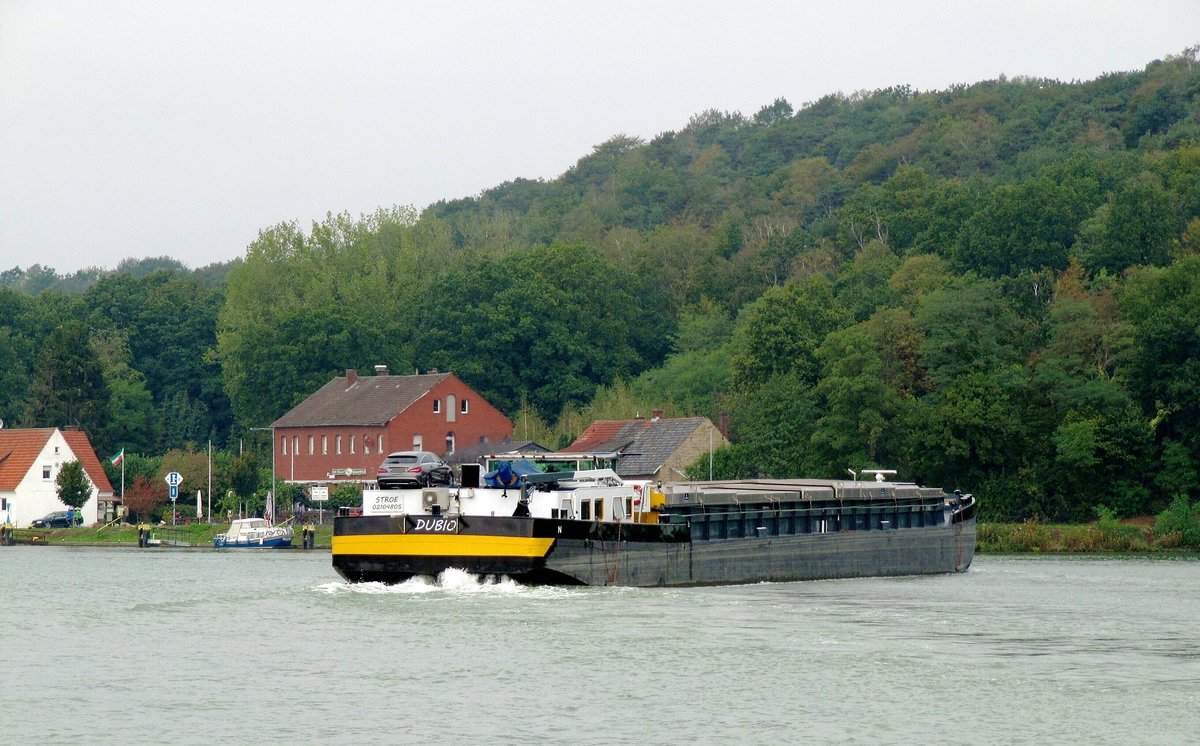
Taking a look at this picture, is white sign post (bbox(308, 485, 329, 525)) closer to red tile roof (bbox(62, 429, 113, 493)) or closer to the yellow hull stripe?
red tile roof (bbox(62, 429, 113, 493))

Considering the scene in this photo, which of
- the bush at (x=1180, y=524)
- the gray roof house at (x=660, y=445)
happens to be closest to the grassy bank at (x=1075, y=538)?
the bush at (x=1180, y=524)

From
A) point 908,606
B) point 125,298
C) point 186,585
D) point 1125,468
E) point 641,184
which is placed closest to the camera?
point 908,606

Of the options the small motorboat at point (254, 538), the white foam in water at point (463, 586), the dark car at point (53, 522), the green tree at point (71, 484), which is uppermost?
the green tree at point (71, 484)

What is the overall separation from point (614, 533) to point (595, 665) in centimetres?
1291

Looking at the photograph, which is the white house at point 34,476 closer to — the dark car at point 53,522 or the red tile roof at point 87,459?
the red tile roof at point 87,459

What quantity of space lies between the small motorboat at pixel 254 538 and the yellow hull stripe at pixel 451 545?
3347 cm

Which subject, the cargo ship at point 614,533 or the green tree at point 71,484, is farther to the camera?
the green tree at point 71,484

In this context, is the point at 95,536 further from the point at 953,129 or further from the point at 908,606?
the point at 953,129

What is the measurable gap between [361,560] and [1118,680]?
Answer: 1966 centimetres

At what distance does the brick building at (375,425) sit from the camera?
308 feet

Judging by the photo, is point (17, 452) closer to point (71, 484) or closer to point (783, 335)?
point (71, 484)

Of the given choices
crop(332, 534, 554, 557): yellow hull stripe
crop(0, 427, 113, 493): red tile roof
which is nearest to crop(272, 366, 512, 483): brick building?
crop(0, 427, 113, 493): red tile roof

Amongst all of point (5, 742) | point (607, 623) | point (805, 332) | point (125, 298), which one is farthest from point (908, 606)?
point (125, 298)

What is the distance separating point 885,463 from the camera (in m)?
77.1
